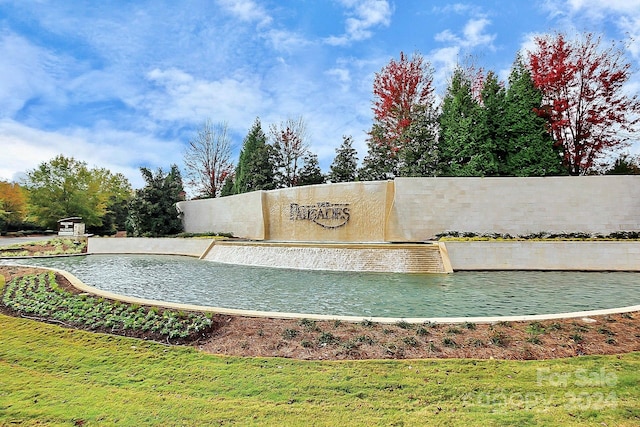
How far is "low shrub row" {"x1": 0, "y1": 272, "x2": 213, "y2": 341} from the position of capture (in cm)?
438

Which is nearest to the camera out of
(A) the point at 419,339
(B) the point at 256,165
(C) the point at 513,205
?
(A) the point at 419,339

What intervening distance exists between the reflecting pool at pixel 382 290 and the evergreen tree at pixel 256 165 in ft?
46.1

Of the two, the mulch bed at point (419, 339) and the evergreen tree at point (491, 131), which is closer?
the mulch bed at point (419, 339)

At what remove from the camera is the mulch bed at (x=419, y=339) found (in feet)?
11.8

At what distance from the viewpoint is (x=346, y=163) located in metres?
24.5

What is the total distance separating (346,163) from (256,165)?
254 inches

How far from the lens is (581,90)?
1805 centimetres

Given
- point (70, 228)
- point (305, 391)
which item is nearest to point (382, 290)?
point (305, 391)

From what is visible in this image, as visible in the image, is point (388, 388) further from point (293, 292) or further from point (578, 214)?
point (578, 214)

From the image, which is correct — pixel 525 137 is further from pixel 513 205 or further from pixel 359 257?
pixel 359 257

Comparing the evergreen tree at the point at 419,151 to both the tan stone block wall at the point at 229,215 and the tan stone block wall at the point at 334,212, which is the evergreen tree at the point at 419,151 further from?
the tan stone block wall at the point at 229,215

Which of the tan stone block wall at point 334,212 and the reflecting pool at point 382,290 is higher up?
the tan stone block wall at point 334,212

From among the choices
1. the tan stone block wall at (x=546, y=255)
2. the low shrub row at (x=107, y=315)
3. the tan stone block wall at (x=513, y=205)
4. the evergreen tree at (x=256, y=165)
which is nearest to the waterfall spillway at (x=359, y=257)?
the tan stone block wall at (x=546, y=255)

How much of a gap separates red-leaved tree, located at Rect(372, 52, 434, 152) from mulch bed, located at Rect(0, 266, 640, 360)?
18737mm
